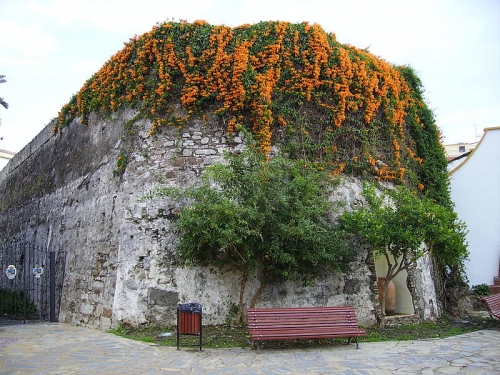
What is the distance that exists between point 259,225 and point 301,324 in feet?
5.19

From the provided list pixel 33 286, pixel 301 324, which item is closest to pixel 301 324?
pixel 301 324

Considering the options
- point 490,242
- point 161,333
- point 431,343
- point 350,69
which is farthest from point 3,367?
point 490,242

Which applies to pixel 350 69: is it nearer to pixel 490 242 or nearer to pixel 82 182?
pixel 490 242

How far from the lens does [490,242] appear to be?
11195 mm

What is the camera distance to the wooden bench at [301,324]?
21.1 ft

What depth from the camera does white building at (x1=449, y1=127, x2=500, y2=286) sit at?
36.7ft

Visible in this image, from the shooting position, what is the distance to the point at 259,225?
→ 718cm

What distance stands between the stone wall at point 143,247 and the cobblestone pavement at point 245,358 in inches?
43.9

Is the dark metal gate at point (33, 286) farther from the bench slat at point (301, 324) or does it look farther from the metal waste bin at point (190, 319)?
the bench slat at point (301, 324)

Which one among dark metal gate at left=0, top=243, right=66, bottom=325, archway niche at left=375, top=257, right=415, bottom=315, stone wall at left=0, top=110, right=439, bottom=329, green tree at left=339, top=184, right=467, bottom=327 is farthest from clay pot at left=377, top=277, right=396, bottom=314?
dark metal gate at left=0, top=243, right=66, bottom=325

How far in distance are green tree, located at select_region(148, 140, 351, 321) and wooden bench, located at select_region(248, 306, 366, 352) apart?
0.98m

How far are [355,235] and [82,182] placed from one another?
606cm

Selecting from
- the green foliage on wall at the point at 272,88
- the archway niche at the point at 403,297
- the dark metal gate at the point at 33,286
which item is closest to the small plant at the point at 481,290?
the archway niche at the point at 403,297

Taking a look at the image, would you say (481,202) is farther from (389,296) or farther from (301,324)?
(301,324)
